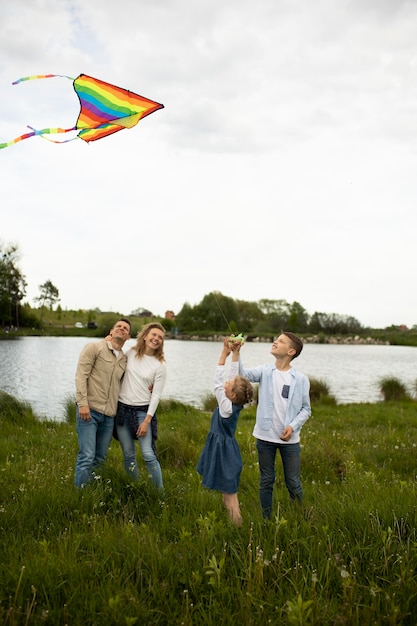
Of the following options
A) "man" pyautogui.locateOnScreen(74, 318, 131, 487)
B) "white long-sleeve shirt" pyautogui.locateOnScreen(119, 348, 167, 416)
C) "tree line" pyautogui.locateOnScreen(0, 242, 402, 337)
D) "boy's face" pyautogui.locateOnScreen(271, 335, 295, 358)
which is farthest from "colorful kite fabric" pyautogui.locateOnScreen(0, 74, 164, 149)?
"tree line" pyautogui.locateOnScreen(0, 242, 402, 337)

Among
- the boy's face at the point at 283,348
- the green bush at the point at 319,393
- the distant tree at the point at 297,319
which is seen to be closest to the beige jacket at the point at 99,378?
the boy's face at the point at 283,348

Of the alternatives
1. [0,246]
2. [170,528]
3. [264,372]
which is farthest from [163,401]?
[0,246]

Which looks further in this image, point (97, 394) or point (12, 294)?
point (12, 294)

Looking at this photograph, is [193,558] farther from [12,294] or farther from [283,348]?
[12,294]

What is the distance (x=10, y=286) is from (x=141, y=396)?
2848 inches

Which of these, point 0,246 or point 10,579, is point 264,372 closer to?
point 10,579

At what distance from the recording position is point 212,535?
3348 mm

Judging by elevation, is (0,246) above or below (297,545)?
above

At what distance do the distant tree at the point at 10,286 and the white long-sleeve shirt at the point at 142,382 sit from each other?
68637 millimetres

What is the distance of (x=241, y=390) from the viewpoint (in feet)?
14.5

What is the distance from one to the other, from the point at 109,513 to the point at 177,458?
324 cm

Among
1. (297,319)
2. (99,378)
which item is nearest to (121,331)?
(99,378)

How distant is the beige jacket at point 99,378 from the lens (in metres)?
5.34

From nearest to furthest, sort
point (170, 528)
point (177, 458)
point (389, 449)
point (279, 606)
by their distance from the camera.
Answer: point (279, 606) < point (170, 528) < point (177, 458) < point (389, 449)
